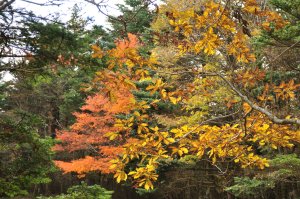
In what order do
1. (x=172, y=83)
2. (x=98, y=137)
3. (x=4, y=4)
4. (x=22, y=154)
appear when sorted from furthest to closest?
(x=98, y=137) → (x=22, y=154) → (x=4, y=4) → (x=172, y=83)

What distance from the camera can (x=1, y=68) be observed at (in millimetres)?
6379

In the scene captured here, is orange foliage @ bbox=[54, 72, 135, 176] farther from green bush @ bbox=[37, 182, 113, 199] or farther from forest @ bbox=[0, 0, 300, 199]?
green bush @ bbox=[37, 182, 113, 199]

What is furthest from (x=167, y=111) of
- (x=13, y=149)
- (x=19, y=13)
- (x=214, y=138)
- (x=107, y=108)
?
(x=214, y=138)

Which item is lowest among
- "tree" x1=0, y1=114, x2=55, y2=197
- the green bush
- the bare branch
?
the green bush

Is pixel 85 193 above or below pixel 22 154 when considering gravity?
below

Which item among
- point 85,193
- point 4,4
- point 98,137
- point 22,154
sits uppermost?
point 4,4

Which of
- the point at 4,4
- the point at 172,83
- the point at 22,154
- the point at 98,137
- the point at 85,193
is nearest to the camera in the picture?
the point at 172,83

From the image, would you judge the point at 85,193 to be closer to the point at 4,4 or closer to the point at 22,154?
the point at 22,154

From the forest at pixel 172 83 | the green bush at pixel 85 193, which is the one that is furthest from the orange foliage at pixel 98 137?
the green bush at pixel 85 193

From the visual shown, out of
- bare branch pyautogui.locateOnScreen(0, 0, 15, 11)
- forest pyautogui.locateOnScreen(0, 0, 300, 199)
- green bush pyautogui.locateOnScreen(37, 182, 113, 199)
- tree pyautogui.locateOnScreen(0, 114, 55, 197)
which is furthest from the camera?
green bush pyautogui.locateOnScreen(37, 182, 113, 199)

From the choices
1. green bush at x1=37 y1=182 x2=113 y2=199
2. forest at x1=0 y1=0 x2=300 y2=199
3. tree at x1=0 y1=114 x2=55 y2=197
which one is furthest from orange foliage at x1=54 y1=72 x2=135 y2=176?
tree at x1=0 y1=114 x2=55 y2=197

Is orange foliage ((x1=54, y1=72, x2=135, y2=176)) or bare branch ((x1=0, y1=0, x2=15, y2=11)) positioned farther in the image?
orange foliage ((x1=54, y1=72, x2=135, y2=176))

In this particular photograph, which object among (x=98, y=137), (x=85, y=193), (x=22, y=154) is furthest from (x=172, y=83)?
(x=98, y=137)

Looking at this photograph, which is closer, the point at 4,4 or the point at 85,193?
the point at 4,4
